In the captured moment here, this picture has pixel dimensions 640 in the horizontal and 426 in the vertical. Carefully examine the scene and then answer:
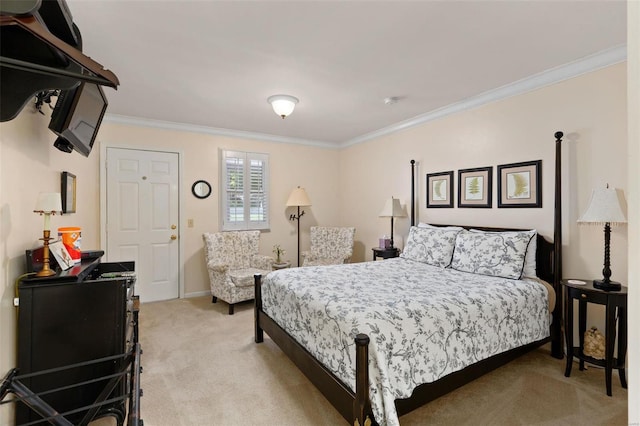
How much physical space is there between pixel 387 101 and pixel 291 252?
3.04 meters

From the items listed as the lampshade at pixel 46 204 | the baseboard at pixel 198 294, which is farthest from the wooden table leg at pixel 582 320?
the baseboard at pixel 198 294

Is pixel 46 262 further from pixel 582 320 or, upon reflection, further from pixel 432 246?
pixel 582 320

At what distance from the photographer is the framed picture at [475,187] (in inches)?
135

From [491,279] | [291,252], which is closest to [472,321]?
[491,279]

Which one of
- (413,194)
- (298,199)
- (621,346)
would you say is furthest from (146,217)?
(621,346)

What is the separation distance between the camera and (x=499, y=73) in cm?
286

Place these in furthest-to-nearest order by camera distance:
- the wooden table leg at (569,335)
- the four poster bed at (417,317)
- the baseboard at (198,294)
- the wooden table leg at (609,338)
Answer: the baseboard at (198,294) < the wooden table leg at (569,335) < the wooden table leg at (609,338) < the four poster bed at (417,317)

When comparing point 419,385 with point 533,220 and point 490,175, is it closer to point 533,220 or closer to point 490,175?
point 533,220

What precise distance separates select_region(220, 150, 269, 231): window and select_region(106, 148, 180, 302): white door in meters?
0.70

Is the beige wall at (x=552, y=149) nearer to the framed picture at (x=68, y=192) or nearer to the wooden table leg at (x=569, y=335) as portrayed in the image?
the wooden table leg at (x=569, y=335)

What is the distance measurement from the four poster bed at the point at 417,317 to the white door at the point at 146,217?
81.9 inches

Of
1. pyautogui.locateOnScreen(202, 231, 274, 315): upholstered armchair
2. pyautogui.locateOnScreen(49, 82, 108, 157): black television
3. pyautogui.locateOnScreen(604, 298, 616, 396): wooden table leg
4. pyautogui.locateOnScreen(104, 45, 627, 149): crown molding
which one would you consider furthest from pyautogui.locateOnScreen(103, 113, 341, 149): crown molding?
pyautogui.locateOnScreen(604, 298, 616, 396): wooden table leg

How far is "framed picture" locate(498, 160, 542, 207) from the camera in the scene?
3.00 m

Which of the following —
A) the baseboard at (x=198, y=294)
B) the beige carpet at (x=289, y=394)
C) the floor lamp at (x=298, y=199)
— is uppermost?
the floor lamp at (x=298, y=199)
